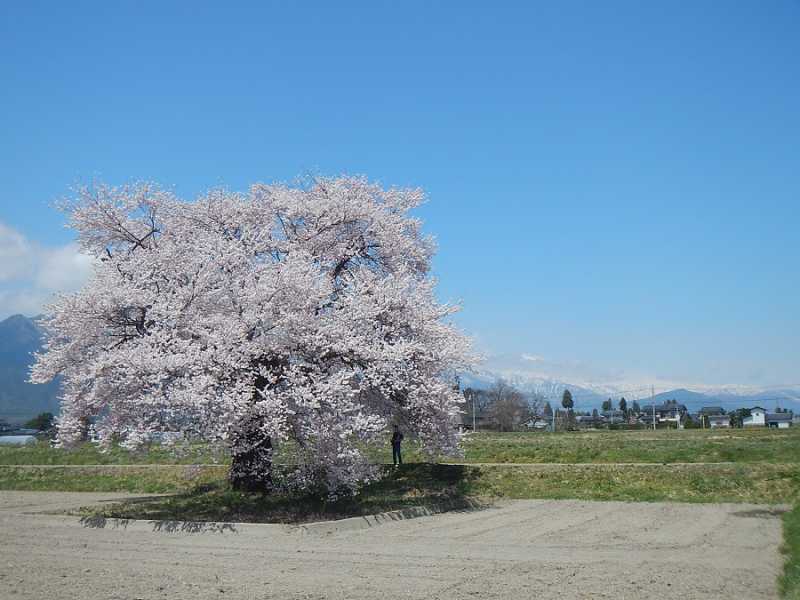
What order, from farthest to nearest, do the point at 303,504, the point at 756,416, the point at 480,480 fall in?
the point at 756,416
the point at 480,480
the point at 303,504

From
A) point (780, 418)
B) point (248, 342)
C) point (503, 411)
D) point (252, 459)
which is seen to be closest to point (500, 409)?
point (503, 411)

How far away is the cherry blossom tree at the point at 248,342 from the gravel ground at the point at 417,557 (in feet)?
8.13

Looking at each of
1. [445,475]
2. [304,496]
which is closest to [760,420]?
[445,475]

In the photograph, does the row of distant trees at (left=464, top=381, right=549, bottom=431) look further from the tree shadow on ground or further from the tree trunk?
the tree trunk

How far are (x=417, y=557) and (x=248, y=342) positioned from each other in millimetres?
7227

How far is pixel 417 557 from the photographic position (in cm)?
1288

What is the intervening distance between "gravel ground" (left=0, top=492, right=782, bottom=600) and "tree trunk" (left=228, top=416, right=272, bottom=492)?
2.63 metres

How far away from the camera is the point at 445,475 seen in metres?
24.4

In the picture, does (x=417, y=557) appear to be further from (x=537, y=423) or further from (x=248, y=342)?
(x=537, y=423)

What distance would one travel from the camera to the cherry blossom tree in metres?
17.1

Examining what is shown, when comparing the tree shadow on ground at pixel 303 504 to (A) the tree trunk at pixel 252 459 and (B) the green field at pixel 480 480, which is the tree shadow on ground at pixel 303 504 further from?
(A) the tree trunk at pixel 252 459

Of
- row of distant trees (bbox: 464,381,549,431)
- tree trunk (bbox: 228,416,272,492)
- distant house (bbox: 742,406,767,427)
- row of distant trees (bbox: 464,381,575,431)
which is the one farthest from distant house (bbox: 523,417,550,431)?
tree trunk (bbox: 228,416,272,492)

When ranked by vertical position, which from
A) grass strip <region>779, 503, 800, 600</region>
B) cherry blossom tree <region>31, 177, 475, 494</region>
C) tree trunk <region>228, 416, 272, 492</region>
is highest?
cherry blossom tree <region>31, 177, 475, 494</region>

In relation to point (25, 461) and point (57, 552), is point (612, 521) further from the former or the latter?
point (25, 461)
